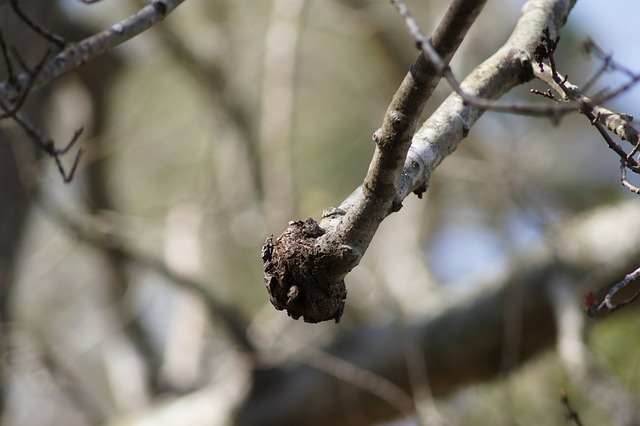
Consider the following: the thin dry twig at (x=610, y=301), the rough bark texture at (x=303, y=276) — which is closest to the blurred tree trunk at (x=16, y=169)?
the rough bark texture at (x=303, y=276)

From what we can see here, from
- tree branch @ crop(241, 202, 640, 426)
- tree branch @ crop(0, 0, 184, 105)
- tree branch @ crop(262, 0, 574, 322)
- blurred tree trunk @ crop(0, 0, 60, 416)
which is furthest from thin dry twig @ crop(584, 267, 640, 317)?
blurred tree trunk @ crop(0, 0, 60, 416)

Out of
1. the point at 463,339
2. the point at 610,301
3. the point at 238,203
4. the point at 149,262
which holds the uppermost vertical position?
the point at 610,301

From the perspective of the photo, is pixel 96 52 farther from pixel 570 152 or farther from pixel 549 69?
pixel 570 152

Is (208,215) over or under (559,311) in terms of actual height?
under

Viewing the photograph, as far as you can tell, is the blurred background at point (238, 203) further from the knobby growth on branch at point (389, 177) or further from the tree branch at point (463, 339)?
the knobby growth on branch at point (389, 177)

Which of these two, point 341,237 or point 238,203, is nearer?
point 341,237

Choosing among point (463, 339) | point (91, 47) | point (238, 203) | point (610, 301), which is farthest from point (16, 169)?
point (610, 301)

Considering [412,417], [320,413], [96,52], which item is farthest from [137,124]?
[96,52]

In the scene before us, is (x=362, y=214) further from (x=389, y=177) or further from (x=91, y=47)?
(x=91, y=47)
